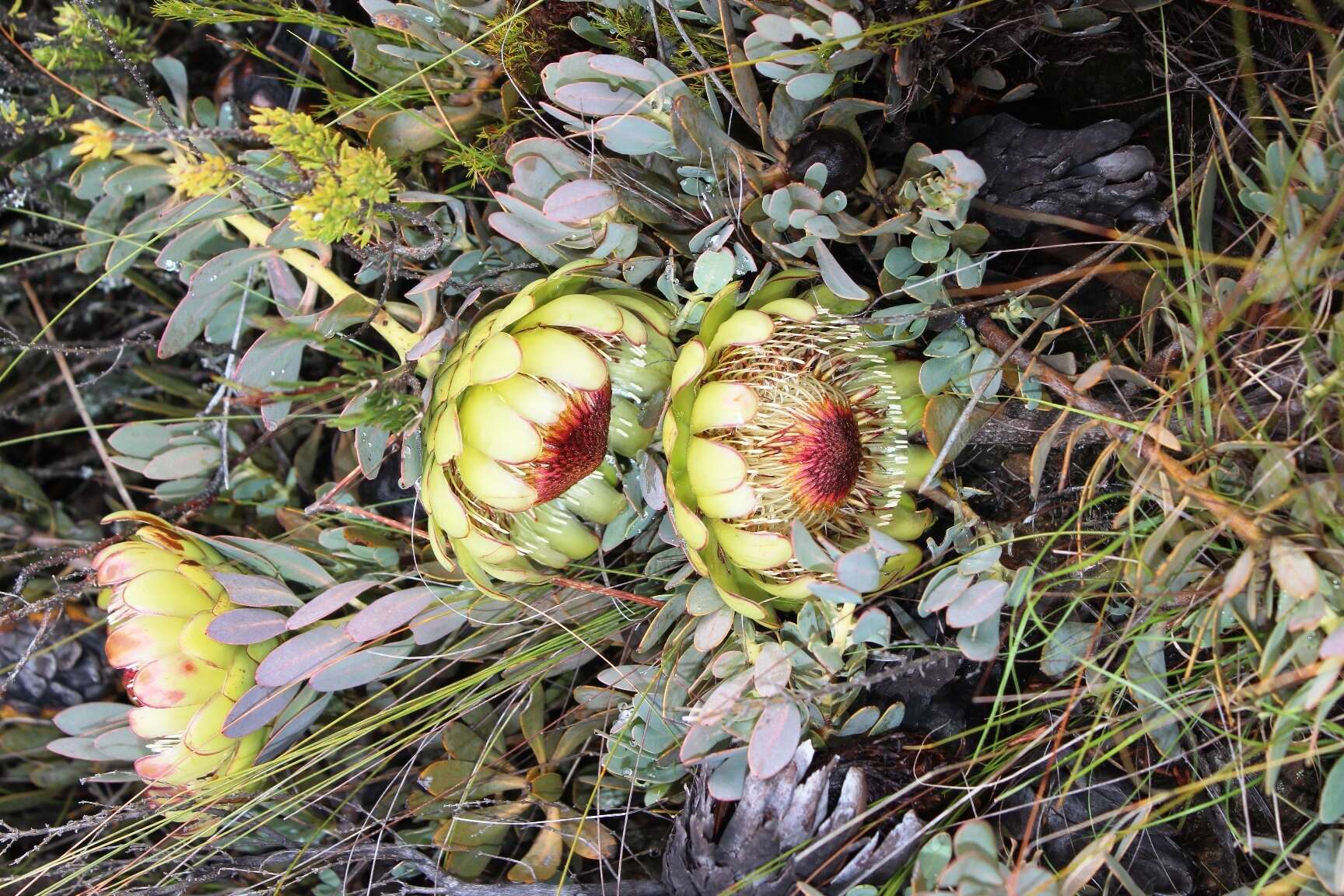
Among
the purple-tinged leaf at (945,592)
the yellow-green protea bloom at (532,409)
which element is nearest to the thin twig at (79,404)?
the yellow-green protea bloom at (532,409)

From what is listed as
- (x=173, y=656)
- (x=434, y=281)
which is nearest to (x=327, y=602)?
(x=173, y=656)

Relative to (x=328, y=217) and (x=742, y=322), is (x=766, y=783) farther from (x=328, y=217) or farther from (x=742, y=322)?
(x=328, y=217)

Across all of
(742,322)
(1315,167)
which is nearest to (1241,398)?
(1315,167)

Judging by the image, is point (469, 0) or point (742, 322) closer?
point (742, 322)

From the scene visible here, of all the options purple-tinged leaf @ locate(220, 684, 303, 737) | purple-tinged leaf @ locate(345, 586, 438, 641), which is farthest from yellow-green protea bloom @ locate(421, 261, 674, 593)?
purple-tinged leaf @ locate(220, 684, 303, 737)

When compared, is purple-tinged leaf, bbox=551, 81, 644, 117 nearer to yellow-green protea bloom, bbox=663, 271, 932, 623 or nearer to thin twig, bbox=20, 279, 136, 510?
yellow-green protea bloom, bbox=663, 271, 932, 623

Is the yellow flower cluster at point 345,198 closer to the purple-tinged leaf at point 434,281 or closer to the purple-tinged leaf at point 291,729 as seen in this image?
the purple-tinged leaf at point 434,281
